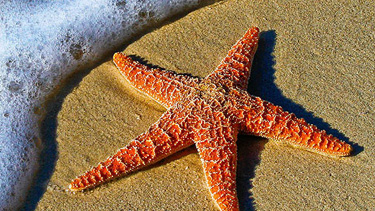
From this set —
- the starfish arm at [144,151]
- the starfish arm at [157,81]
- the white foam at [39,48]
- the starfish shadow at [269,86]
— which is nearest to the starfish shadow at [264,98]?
the starfish shadow at [269,86]

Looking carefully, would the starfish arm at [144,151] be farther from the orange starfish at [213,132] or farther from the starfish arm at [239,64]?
the starfish arm at [239,64]

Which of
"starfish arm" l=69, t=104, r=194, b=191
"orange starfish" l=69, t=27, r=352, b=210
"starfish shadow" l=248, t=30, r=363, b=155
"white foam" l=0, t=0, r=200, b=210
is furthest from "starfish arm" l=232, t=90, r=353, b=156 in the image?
"white foam" l=0, t=0, r=200, b=210

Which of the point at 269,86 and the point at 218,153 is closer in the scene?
the point at 218,153

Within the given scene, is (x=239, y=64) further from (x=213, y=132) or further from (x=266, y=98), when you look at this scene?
(x=213, y=132)

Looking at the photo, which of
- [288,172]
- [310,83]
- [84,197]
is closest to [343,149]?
[288,172]

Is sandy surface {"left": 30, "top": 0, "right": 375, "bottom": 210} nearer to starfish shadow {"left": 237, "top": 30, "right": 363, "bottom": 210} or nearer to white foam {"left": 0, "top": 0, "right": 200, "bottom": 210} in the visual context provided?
starfish shadow {"left": 237, "top": 30, "right": 363, "bottom": 210}

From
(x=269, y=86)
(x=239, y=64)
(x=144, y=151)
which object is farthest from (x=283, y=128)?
(x=144, y=151)
